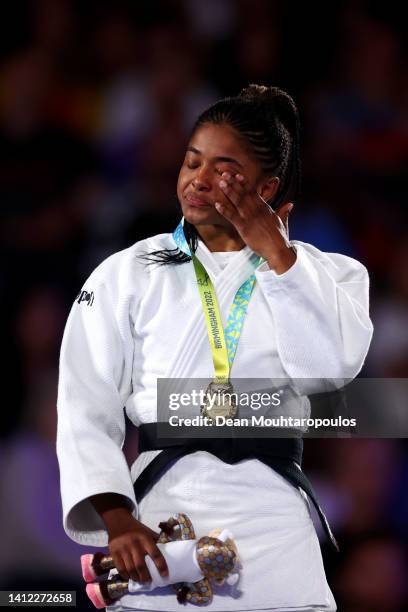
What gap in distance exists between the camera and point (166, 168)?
2.57 metres

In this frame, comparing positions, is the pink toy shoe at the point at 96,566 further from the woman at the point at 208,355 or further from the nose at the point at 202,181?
the nose at the point at 202,181

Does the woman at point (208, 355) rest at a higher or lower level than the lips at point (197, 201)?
lower

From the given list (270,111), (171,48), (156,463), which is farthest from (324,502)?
(171,48)

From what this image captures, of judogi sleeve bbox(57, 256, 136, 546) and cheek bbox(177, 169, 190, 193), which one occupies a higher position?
cheek bbox(177, 169, 190, 193)

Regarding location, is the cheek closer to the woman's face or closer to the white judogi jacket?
the woman's face

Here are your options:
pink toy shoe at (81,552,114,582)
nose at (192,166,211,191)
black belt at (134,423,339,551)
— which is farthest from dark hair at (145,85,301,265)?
pink toy shoe at (81,552,114,582)

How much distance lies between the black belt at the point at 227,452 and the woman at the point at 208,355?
0.04ft

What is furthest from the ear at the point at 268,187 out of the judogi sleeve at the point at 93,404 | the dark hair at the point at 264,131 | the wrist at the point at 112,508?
the wrist at the point at 112,508

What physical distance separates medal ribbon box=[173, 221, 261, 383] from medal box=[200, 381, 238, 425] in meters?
0.01

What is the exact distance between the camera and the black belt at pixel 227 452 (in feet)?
5.16

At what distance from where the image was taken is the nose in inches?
66.5

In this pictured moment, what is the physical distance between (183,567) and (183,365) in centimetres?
36

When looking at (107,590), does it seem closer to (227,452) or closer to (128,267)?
(227,452)

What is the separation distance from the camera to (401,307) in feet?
8.68
